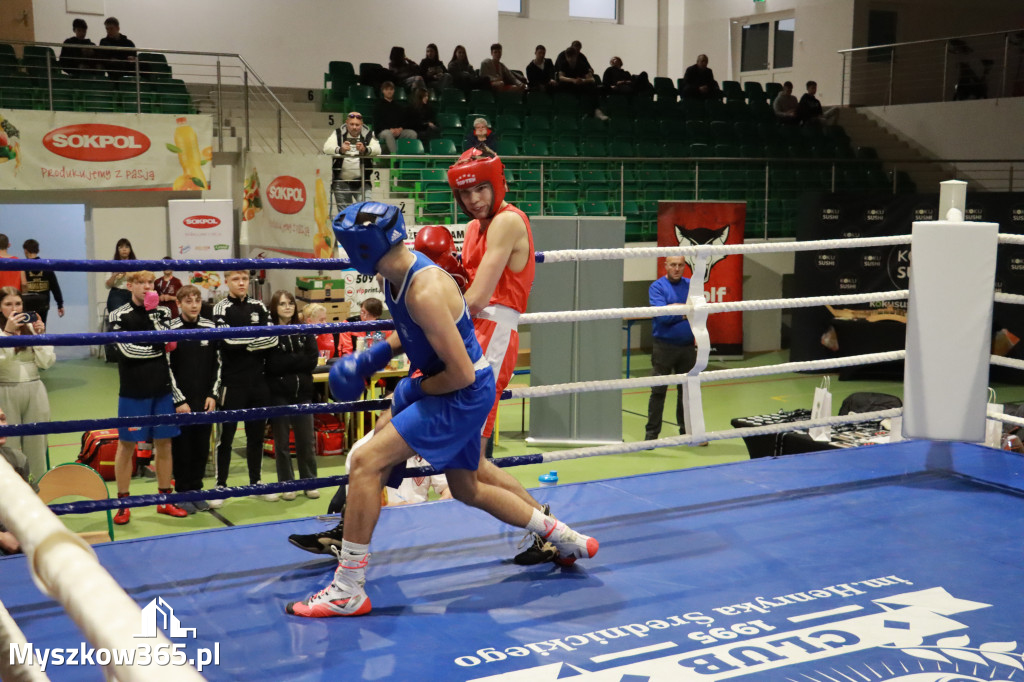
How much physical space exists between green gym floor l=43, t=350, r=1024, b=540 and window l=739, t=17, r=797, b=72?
648 centimetres

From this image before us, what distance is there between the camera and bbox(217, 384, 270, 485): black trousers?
5773mm

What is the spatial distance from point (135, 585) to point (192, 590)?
167 mm

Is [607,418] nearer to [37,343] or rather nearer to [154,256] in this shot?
[37,343]

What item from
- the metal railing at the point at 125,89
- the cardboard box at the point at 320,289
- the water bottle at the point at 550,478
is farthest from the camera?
the metal railing at the point at 125,89

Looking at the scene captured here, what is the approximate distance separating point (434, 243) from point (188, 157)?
28.2 feet

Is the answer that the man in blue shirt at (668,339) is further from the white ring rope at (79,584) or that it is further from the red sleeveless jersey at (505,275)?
the white ring rope at (79,584)

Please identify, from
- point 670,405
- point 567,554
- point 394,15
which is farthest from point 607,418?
point 394,15

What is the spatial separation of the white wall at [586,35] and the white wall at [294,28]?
4.90 feet

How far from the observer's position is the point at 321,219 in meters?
9.30

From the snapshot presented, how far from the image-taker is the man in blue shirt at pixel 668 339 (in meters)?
7.47

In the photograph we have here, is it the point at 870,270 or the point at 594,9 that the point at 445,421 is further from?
the point at 594,9

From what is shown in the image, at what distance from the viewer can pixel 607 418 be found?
7617mm

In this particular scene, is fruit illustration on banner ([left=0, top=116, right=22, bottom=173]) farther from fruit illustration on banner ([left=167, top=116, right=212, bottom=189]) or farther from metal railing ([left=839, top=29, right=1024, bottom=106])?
metal railing ([left=839, top=29, right=1024, bottom=106])

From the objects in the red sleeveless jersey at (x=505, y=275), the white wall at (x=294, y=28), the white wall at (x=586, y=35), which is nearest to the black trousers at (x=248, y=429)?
the red sleeveless jersey at (x=505, y=275)
